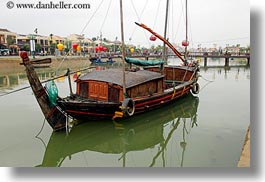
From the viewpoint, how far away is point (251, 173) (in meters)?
3.56

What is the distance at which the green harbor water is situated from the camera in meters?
4.91

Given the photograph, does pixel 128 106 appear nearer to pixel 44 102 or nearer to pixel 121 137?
pixel 121 137

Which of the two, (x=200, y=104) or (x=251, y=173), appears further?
(x=200, y=104)

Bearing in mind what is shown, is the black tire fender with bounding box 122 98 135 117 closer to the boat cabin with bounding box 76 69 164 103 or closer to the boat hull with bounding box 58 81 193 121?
the boat hull with bounding box 58 81 193 121

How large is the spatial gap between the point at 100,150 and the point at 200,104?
5.31 m

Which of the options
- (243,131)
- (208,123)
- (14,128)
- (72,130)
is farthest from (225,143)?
(14,128)

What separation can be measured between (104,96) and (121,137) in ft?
4.30

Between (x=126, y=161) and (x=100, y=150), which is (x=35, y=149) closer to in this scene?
(x=100, y=150)

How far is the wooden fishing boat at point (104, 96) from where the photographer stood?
5.81 meters

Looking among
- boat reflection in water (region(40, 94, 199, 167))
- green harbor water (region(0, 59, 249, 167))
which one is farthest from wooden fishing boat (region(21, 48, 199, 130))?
green harbor water (region(0, 59, 249, 167))

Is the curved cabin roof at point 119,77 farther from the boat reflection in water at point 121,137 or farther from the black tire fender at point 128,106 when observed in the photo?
the boat reflection in water at point 121,137

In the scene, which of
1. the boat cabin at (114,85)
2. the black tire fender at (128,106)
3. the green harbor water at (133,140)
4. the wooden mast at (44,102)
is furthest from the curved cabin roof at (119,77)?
the wooden mast at (44,102)

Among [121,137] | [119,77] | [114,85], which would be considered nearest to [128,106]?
[114,85]

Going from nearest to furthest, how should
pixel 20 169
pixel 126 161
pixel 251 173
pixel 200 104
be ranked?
pixel 251 173, pixel 20 169, pixel 126 161, pixel 200 104
